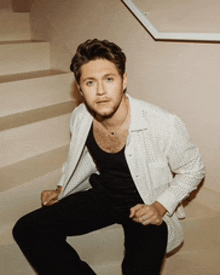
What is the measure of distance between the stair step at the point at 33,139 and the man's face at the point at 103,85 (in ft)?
2.56

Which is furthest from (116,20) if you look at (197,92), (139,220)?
(139,220)

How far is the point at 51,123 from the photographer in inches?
89.4

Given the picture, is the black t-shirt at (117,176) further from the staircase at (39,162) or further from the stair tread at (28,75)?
the stair tread at (28,75)

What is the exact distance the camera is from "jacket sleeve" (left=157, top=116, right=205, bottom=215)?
1.49 meters

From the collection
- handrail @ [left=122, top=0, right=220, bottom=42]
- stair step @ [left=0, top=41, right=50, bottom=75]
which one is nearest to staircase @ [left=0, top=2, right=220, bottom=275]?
stair step @ [left=0, top=41, right=50, bottom=75]

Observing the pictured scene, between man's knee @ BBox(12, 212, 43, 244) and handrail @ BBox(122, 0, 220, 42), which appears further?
handrail @ BBox(122, 0, 220, 42)

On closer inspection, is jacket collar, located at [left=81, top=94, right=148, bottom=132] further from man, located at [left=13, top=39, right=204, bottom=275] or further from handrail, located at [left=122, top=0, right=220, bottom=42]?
handrail, located at [left=122, top=0, right=220, bottom=42]

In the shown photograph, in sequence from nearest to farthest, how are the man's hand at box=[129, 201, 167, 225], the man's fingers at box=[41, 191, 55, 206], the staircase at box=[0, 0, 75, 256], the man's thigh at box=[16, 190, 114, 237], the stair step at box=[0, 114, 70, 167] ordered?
1. the man's hand at box=[129, 201, 167, 225]
2. the man's thigh at box=[16, 190, 114, 237]
3. the man's fingers at box=[41, 191, 55, 206]
4. the staircase at box=[0, 0, 75, 256]
5. the stair step at box=[0, 114, 70, 167]

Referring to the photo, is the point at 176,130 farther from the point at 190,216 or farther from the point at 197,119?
the point at 190,216

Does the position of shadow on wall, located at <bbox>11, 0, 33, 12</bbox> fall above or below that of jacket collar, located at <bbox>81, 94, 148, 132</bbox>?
above

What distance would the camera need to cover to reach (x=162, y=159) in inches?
62.4

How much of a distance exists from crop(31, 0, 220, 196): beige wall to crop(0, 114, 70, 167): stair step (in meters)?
0.65

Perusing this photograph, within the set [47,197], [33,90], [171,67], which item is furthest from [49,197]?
[171,67]

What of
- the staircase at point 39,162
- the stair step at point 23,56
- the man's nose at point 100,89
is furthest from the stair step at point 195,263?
the stair step at point 23,56
